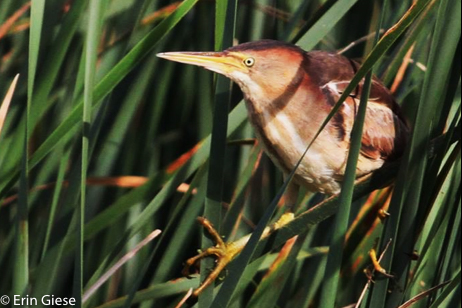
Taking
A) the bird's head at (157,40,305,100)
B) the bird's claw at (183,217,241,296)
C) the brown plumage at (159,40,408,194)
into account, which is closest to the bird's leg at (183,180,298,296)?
the bird's claw at (183,217,241,296)

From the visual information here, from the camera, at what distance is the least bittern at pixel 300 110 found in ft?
4.74

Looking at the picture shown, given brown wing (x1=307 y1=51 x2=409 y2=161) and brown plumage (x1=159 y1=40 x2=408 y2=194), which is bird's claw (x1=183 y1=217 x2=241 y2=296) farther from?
brown wing (x1=307 y1=51 x2=409 y2=161)

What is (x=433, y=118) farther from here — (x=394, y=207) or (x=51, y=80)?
(x=51, y=80)

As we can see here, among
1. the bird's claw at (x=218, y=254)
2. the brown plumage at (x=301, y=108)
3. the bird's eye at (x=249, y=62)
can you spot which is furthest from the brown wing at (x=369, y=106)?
the bird's claw at (x=218, y=254)

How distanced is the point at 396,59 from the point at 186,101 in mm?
594

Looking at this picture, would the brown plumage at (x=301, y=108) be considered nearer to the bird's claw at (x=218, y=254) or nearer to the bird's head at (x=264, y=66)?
the bird's head at (x=264, y=66)

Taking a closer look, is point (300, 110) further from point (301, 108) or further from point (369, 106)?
point (369, 106)

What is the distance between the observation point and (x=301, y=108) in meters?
1.50

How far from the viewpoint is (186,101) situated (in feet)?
6.02

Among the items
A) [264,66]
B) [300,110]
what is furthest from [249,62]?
[300,110]

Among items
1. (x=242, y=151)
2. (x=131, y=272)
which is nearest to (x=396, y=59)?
(x=242, y=151)

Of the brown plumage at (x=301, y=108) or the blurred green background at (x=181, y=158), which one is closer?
the blurred green background at (x=181, y=158)

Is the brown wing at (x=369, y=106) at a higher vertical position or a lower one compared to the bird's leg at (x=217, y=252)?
higher

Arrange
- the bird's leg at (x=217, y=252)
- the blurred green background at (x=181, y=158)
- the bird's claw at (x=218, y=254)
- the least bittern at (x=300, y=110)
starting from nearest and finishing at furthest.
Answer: the blurred green background at (x=181, y=158) → the bird's leg at (x=217, y=252) → the bird's claw at (x=218, y=254) → the least bittern at (x=300, y=110)
